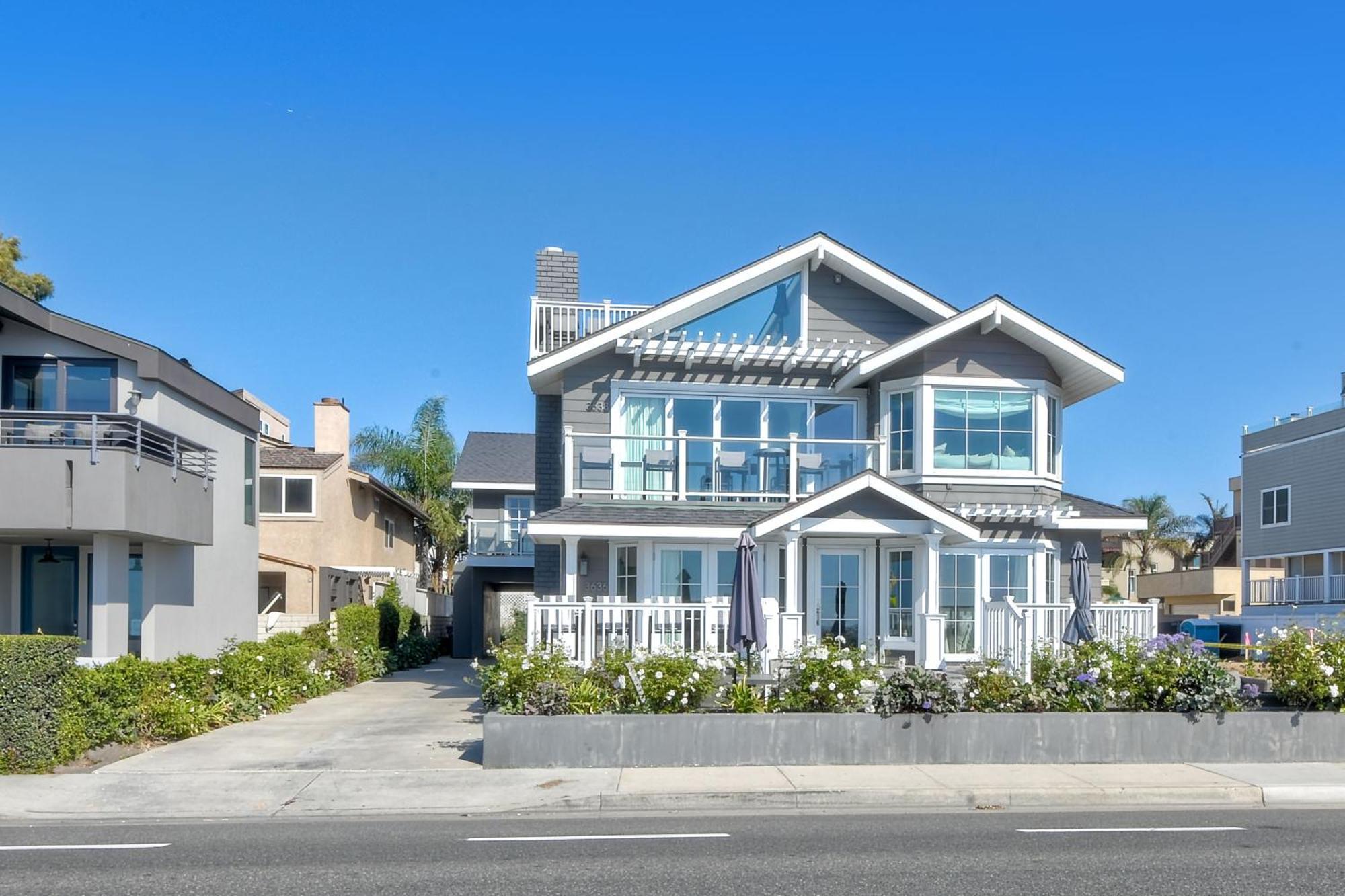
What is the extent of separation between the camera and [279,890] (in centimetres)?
783

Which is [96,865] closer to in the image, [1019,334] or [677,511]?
[677,511]

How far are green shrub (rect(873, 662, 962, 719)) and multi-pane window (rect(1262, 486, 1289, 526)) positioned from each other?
2842 centimetres

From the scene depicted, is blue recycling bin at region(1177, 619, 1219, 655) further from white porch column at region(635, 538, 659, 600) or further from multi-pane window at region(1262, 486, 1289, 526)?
white porch column at region(635, 538, 659, 600)

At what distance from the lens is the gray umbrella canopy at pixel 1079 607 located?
16.0 meters

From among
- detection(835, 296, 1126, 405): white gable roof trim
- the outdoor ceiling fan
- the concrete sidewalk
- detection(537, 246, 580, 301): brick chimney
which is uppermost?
detection(537, 246, 580, 301): brick chimney

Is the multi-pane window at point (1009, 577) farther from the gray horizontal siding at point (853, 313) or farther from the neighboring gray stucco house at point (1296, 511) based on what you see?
the neighboring gray stucco house at point (1296, 511)

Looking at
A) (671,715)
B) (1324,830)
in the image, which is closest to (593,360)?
(671,715)

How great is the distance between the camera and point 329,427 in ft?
108

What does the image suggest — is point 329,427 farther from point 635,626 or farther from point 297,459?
point 635,626

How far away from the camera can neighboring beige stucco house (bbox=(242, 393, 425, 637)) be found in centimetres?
2830

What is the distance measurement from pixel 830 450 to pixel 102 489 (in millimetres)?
11528

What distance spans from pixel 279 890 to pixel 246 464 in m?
17.0

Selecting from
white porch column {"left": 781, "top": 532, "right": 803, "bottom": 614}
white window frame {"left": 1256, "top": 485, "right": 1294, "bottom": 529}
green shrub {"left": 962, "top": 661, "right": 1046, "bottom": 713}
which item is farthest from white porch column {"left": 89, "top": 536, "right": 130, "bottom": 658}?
white window frame {"left": 1256, "top": 485, "right": 1294, "bottom": 529}

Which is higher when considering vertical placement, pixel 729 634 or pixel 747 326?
pixel 747 326
